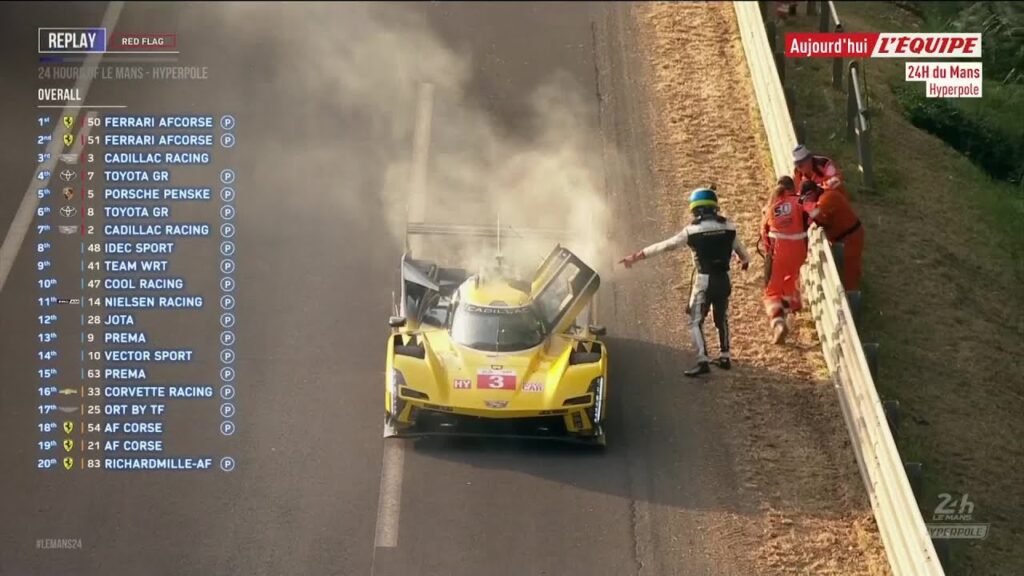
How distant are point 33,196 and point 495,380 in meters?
7.86

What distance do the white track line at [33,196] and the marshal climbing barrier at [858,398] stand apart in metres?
10.1

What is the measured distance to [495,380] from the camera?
18.1 metres

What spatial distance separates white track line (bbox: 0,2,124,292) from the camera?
21.1 meters

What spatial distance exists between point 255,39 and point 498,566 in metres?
13.2

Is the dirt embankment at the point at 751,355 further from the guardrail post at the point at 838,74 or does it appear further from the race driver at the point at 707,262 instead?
the guardrail post at the point at 838,74

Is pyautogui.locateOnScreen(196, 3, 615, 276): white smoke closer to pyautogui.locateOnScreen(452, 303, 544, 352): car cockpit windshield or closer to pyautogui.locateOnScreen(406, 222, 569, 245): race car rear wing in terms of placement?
pyautogui.locateOnScreen(406, 222, 569, 245): race car rear wing

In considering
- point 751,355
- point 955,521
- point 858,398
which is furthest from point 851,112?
point 955,521

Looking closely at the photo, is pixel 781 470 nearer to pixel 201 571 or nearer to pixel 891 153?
pixel 201 571

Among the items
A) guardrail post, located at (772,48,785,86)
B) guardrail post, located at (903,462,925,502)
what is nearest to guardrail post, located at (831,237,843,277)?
guardrail post, located at (903,462,925,502)

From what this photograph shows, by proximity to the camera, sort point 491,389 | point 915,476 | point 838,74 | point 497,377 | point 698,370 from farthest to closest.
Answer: point 838,74, point 698,370, point 497,377, point 491,389, point 915,476

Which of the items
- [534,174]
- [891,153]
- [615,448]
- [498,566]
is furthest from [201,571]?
[891,153]

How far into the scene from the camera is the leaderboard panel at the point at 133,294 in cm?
1795

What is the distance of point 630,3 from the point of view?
28.5 m

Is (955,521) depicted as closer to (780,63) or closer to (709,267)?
(709,267)
